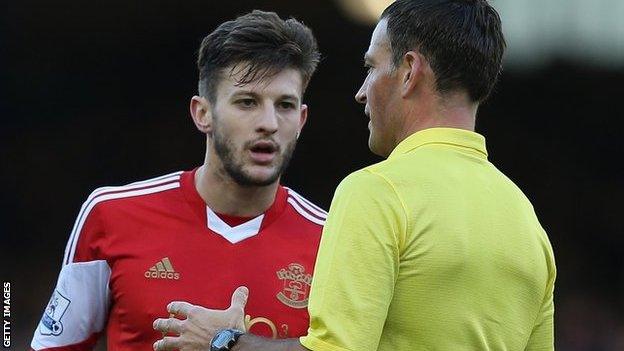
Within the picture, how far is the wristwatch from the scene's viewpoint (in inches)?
111

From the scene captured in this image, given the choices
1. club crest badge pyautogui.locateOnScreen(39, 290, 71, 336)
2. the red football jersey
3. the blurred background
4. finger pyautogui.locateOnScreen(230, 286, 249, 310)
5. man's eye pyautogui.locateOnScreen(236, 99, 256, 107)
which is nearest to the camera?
finger pyautogui.locateOnScreen(230, 286, 249, 310)

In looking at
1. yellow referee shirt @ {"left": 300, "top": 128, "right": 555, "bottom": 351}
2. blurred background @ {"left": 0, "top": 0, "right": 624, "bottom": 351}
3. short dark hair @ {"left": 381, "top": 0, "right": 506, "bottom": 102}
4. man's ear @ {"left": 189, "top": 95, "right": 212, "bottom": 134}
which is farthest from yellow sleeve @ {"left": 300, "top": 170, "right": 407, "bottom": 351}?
blurred background @ {"left": 0, "top": 0, "right": 624, "bottom": 351}

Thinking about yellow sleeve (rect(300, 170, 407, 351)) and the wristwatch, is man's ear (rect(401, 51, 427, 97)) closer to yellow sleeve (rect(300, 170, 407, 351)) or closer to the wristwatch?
yellow sleeve (rect(300, 170, 407, 351))

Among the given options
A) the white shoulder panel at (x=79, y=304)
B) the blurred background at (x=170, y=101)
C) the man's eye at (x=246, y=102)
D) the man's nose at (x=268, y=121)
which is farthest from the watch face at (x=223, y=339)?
the blurred background at (x=170, y=101)

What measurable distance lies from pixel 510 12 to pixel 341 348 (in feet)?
23.9

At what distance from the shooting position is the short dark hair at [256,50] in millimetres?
3816

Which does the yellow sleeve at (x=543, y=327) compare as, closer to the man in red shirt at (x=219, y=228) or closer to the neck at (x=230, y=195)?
the man in red shirt at (x=219, y=228)

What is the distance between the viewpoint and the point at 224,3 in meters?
9.23

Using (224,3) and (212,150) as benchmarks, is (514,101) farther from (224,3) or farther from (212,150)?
(212,150)

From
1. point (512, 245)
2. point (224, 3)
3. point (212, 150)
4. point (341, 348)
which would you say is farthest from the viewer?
point (224, 3)

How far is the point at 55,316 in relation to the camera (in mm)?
3703

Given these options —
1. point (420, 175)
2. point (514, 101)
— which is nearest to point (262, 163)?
point (420, 175)

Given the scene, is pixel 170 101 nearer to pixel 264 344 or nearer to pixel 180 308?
pixel 180 308

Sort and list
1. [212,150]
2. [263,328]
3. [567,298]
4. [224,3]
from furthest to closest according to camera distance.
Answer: [567,298] → [224,3] → [212,150] → [263,328]
